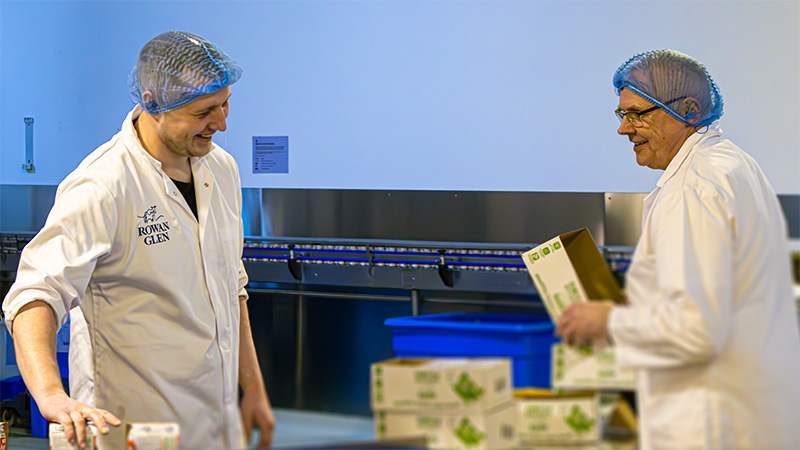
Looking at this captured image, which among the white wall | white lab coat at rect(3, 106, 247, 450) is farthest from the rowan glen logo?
the white wall

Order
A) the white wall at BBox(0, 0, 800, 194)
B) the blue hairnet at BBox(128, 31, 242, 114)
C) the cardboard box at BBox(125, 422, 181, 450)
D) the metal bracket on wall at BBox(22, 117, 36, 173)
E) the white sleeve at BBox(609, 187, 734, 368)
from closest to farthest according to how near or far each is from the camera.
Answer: the white sleeve at BBox(609, 187, 734, 368) → the cardboard box at BBox(125, 422, 181, 450) → the blue hairnet at BBox(128, 31, 242, 114) → the white wall at BBox(0, 0, 800, 194) → the metal bracket on wall at BBox(22, 117, 36, 173)

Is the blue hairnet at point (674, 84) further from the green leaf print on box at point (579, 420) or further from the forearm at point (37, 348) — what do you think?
the forearm at point (37, 348)

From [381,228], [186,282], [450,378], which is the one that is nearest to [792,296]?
[450,378]

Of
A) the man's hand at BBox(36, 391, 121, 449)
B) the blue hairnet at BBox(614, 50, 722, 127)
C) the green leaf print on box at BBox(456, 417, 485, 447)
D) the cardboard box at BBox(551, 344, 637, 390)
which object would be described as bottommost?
the man's hand at BBox(36, 391, 121, 449)

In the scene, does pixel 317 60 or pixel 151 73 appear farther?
pixel 317 60

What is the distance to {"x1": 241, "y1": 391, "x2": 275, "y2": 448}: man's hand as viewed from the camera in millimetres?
1140

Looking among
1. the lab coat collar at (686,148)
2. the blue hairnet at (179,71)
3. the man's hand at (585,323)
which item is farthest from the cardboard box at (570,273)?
the blue hairnet at (179,71)

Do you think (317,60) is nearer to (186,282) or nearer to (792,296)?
(186,282)

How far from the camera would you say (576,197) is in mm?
2871

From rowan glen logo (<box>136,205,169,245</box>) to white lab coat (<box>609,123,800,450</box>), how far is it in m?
0.95

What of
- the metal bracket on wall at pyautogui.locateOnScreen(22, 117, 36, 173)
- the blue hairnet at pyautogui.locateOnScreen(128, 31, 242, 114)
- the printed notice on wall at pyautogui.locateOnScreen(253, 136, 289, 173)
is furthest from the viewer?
the metal bracket on wall at pyautogui.locateOnScreen(22, 117, 36, 173)

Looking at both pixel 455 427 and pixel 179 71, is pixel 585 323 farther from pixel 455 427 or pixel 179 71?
pixel 179 71

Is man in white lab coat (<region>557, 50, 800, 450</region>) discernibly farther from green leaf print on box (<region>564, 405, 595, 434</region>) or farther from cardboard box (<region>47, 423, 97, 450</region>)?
cardboard box (<region>47, 423, 97, 450</region>)

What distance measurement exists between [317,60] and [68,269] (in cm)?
193
